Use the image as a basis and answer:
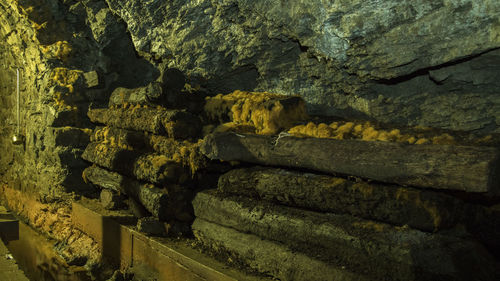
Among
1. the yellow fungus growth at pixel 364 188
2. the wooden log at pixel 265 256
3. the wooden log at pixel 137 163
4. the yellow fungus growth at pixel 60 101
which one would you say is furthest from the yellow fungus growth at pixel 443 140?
the yellow fungus growth at pixel 60 101

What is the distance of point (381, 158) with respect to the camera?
2.37m

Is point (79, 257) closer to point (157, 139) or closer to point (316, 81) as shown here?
point (157, 139)

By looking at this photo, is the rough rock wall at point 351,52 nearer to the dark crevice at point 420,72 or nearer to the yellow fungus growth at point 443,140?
the dark crevice at point 420,72

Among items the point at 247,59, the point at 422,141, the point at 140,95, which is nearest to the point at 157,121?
the point at 140,95

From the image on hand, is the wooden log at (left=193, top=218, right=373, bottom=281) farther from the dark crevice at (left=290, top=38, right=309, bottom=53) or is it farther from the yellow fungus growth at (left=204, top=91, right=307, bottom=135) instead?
the dark crevice at (left=290, top=38, right=309, bottom=53)

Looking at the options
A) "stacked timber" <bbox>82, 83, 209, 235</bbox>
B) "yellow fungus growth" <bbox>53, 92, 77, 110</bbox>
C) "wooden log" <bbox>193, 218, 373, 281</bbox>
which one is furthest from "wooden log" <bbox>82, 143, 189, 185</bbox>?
"yellow fungus growth" <bbox>53, 92, 77, 110</bbox>

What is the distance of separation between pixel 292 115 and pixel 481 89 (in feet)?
4.35

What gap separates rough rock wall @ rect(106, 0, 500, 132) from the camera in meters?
2.67

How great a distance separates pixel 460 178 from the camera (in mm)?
2076

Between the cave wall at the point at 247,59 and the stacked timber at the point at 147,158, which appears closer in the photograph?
the cave wall at the point at 247,59

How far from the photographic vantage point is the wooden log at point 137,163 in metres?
3.71

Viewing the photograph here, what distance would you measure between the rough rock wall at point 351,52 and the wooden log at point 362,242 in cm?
113

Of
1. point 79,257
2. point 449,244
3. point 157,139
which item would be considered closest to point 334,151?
point 449,244

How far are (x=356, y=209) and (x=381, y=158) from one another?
36cm
